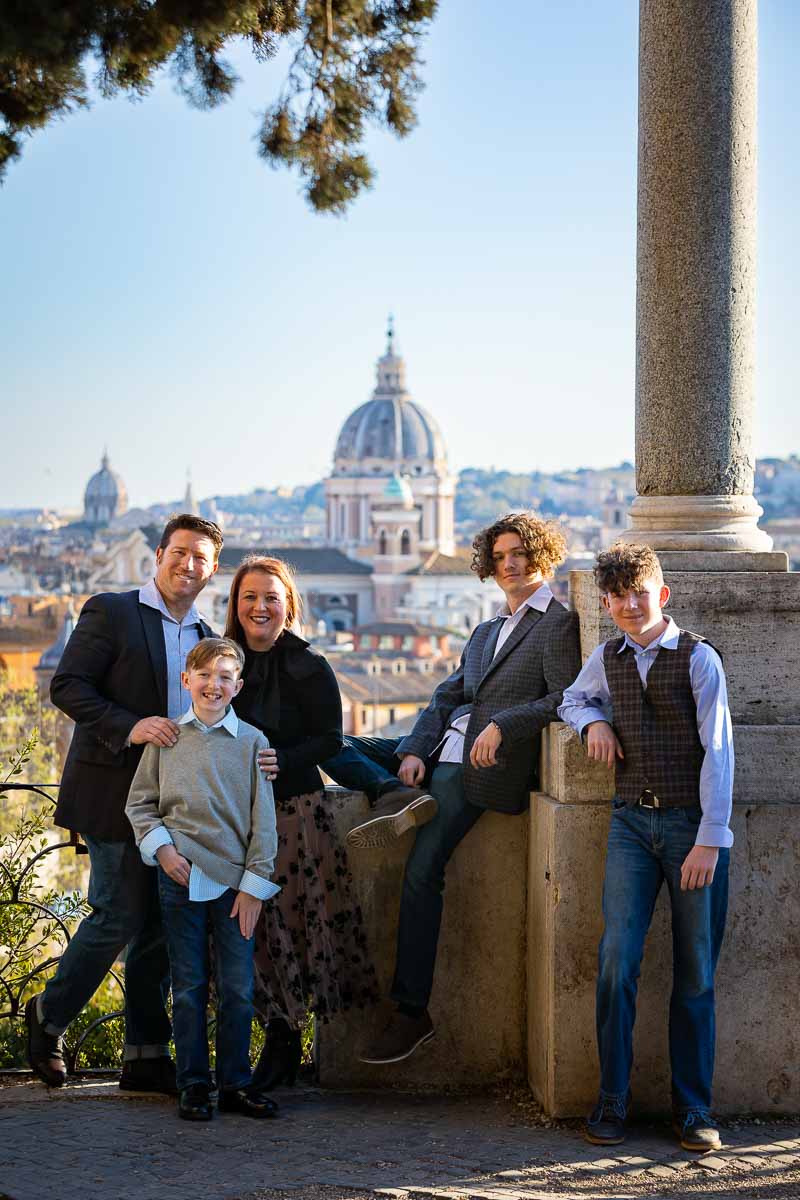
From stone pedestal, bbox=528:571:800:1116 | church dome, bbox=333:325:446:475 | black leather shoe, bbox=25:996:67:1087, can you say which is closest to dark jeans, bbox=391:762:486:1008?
stone pedestal, bbox=528:571:800:1116

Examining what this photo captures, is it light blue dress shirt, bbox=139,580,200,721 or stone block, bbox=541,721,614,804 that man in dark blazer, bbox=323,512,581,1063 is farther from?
light blue dress shirt, bbox=139,580,200,721

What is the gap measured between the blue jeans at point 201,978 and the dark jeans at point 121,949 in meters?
0.12

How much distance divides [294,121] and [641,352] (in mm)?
982

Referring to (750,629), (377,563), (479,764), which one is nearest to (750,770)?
(750,629)

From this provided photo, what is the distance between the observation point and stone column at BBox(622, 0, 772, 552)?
3494mm

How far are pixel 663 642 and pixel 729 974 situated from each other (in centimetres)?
74

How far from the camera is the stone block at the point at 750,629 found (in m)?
3.40

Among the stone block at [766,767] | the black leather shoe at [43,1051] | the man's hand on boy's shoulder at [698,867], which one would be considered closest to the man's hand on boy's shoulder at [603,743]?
the man's hand on boy's shoulder at [698,867]

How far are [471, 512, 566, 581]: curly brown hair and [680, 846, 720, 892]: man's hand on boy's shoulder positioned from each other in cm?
73

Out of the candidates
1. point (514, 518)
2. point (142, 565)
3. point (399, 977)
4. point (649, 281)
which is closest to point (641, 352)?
point (649, 281)

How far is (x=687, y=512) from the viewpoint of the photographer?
355 centimetres

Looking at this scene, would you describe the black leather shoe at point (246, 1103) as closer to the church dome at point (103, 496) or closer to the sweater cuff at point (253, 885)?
the sweater cuff at point (253, 885)

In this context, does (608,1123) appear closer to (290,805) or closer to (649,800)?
(649,800)

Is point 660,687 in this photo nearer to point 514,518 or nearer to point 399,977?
point 514,518
